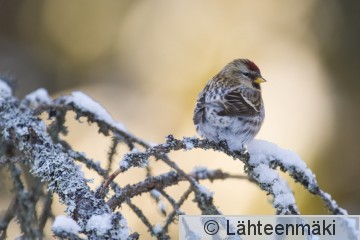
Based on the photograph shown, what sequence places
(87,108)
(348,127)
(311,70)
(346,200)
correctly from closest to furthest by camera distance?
1. (87,108)
2. (346,200)
3. (348,127)
4. (311,70)

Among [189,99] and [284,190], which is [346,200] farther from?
[284,190]

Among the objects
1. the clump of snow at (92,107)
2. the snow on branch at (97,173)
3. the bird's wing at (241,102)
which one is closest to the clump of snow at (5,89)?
the snow on branch at (97,173)

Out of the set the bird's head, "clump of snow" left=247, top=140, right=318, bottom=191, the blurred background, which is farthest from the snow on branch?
the blurred background

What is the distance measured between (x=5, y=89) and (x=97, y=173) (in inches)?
12.3

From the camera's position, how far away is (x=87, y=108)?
1454 mm

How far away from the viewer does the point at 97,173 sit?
134cm

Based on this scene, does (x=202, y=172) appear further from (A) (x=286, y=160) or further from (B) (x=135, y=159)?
(B) (x=135, y=159)

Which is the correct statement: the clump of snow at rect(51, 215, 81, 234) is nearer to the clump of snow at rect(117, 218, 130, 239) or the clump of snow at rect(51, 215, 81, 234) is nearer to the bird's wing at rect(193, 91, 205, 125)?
the clump of snow at rect(117, 218, 130, 239)

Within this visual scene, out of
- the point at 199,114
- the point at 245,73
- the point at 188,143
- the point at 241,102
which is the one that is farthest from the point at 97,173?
the point at 245,73

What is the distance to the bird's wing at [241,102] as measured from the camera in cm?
175

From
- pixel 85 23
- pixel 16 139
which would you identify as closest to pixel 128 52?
pixel 85 23

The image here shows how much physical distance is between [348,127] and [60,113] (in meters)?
2.75

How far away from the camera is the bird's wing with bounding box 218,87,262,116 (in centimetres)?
175

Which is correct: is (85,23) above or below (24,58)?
above
